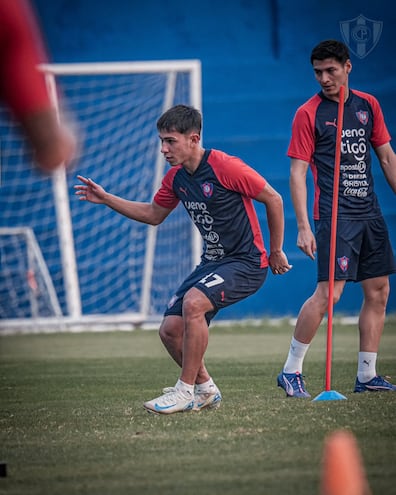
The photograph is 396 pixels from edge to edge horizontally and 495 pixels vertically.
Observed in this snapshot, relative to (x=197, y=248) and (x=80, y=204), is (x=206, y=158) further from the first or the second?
(x=80, y=204)

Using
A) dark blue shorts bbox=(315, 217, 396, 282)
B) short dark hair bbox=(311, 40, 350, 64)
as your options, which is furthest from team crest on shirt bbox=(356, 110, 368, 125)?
dark blue shorts bbox=(315, 217, 396, 282)

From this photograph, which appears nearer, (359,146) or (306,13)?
(359,146)

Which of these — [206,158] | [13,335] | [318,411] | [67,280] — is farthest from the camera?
[67,280]

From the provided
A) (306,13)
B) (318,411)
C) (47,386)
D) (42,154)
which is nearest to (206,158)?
(318,411)

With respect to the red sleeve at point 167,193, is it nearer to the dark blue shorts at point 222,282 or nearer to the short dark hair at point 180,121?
the short dark hair at point 180,121

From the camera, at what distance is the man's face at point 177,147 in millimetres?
5184

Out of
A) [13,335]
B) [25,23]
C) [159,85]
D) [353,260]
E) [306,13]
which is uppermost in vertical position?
[306,13]

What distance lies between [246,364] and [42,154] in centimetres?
550

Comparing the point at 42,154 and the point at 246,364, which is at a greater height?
the point at 42,154

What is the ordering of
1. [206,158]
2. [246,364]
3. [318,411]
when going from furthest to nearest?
1. [246,364]
2. [206,158]
3. [318,411]

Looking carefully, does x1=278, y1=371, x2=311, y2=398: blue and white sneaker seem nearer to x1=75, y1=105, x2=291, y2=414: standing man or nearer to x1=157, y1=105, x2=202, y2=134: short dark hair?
x1=75, y1=105, x2=291, y2=414: standing man

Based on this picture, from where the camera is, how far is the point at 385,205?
12.6m

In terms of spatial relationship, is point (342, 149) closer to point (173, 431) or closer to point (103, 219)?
point (173, 431)

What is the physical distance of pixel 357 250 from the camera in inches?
217
